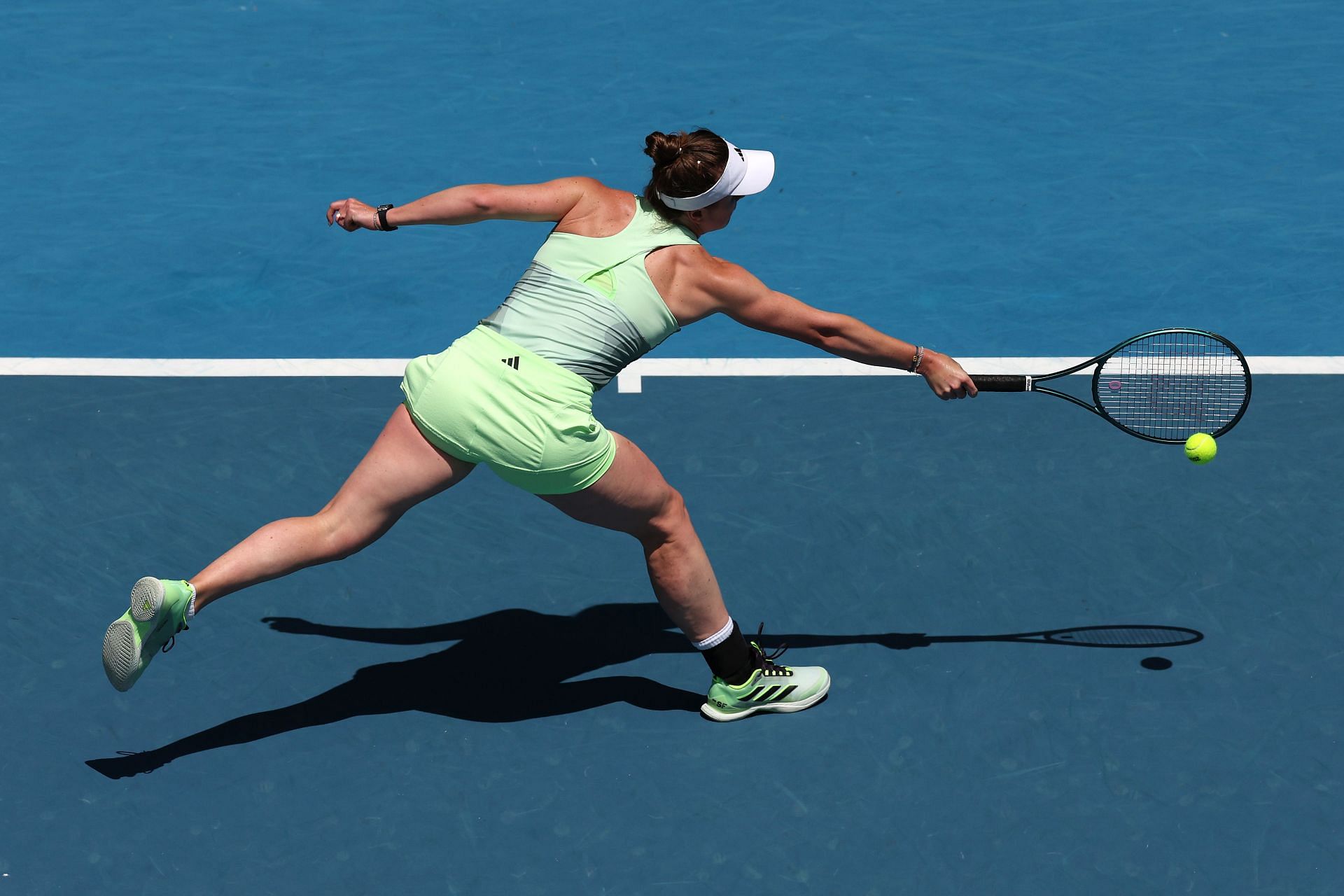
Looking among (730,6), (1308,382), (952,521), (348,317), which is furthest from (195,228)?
(1308,382)

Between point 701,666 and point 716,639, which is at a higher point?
point 716,639

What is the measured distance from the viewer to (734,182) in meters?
5.30

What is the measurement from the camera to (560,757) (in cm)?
548

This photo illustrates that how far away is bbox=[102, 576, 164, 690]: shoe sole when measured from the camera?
502cm

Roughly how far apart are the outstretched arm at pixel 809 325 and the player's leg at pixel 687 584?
53 centimetres

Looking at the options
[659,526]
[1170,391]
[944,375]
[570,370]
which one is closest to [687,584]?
[659,526]

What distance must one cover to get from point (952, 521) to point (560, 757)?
1.92 metres

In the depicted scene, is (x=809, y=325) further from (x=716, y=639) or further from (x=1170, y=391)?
(x=1170, y=391)

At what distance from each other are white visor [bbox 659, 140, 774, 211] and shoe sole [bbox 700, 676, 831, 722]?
1612 millimetres

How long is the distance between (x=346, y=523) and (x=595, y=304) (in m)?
0.99

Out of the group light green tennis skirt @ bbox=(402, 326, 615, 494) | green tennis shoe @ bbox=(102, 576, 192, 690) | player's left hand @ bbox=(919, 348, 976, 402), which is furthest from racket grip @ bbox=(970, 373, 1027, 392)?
green tennis shoe @ bbox=(102, 576, 192, 690)

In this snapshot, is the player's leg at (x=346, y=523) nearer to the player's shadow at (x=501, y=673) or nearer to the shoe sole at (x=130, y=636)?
the shoe sole at (x=130, y=636)

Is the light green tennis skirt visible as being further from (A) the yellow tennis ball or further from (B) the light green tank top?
(A) the yellow tennis ball

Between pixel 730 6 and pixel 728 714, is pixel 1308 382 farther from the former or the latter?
pixel 730 6
